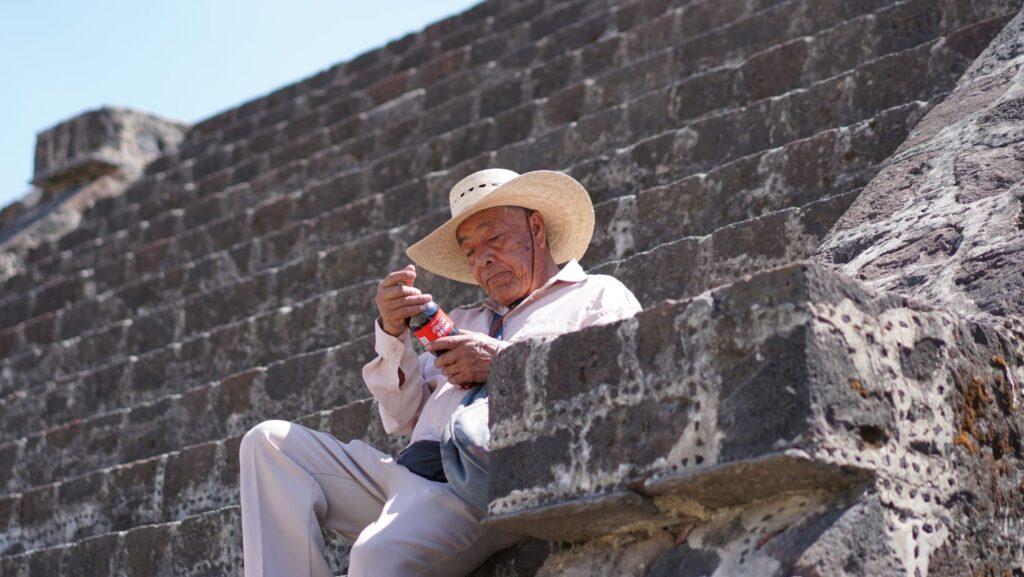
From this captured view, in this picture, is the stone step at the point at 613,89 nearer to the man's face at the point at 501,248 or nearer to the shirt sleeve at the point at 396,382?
the man's face at the point at 501,248

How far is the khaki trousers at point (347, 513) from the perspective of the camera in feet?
10.4

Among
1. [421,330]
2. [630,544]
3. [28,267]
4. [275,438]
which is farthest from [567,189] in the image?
[28,267]

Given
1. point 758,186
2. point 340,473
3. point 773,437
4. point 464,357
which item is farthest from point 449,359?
point 758,186

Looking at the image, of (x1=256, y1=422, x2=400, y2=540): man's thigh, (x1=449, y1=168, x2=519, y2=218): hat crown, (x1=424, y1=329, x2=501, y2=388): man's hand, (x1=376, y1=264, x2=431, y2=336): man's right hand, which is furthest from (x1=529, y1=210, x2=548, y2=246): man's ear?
(x1=256, y1=422, x2=400, y2=540): man's thigh

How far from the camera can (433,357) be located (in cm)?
388

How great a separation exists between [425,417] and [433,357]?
0.92 ft

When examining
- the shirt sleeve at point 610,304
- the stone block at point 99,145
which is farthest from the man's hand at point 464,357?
the stone block at point 99,145

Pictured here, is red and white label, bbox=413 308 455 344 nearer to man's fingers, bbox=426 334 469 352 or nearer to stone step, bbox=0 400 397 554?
man's fingers, bbox=426 334 469 352

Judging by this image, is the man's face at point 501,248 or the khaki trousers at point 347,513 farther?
the man's face at point 501,248

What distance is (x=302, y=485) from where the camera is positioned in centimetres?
340

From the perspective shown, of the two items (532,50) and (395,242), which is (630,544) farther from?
(532,50)

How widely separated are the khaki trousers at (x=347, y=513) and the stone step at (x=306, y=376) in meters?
1.43

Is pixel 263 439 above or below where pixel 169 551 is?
above

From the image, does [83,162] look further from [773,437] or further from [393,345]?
[773,437]
